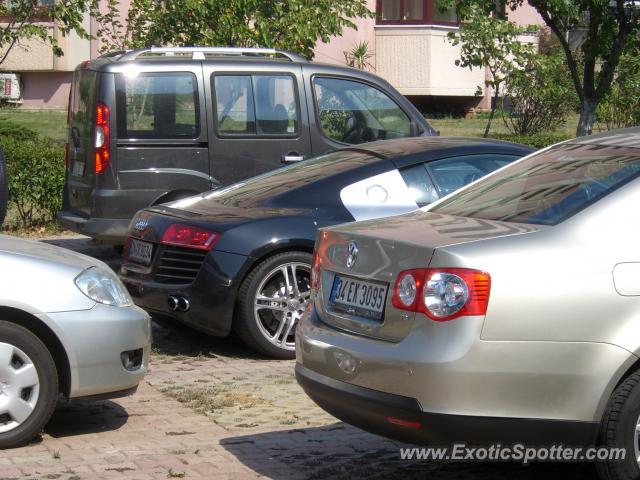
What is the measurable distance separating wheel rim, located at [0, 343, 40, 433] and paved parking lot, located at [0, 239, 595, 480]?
18cm

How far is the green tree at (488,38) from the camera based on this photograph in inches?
648

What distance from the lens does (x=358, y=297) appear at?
16.8 feet

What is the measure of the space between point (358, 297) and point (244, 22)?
10533 millimetres

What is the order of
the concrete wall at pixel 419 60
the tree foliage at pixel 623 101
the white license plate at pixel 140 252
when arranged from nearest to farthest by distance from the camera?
the white license plate at pixel 140 252
the tree foliage at pixel 623 101
the concrete wall at pixel 419 60

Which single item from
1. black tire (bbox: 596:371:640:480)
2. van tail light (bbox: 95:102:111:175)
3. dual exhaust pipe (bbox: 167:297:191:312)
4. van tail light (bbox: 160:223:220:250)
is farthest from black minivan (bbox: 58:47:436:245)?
black tire (bbox: 596:371:640:480)

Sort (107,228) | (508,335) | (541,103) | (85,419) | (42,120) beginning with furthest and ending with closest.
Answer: (42,120) < (541,103) < (107,228) < (85,419) < (508,335)

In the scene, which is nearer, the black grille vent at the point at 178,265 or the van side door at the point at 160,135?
the black grille vent at the point at 178,265

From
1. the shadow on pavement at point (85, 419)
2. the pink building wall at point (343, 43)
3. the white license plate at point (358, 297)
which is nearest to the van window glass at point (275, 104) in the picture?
the shadow on pavement at point (85, 419)

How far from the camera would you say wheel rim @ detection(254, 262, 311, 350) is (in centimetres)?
805

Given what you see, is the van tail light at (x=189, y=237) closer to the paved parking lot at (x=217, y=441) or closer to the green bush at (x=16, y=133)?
the paved parking lot at (x=217, y=441)

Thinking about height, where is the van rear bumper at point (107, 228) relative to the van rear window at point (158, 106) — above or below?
below

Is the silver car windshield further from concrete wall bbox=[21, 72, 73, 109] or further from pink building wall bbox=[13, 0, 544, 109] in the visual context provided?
concrete wall bbox=[21, 72, 73, 109]

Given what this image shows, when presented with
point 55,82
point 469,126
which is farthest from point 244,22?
point 55,82

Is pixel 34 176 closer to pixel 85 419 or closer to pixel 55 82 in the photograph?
pixel 85 419
